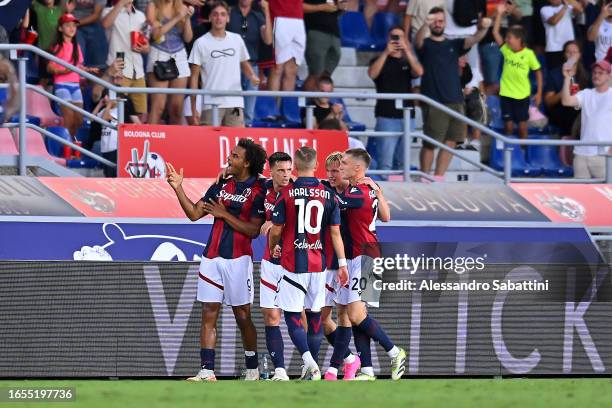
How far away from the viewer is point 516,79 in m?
22.1

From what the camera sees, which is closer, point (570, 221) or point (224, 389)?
point (224, 389)

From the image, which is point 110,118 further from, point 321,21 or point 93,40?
point 321,21

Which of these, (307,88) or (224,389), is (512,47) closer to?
(307,88)

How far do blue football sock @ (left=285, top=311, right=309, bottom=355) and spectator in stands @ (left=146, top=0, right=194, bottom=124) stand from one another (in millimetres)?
6623

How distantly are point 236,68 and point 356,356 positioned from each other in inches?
252

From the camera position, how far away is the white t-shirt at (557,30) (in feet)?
75.6

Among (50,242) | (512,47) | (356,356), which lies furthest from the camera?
(512,47)

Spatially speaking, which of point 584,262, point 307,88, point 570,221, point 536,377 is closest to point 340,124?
point 307,88

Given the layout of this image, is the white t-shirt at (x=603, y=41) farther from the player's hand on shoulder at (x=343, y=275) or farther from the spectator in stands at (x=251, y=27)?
the player's hand on shoulder at (x=343, y=275)

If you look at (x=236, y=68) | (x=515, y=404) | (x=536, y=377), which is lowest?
(x=536, y=377)

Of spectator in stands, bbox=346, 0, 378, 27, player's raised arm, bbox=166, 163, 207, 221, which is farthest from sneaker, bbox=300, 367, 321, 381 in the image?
spectator in stands, bbox=346, 0, 378, 27

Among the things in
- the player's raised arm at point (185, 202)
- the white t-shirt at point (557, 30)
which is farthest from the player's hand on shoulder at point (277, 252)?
the white t-shirt at point (557, 30)

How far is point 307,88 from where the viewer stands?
819 inches

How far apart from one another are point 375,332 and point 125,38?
6.76 metres
